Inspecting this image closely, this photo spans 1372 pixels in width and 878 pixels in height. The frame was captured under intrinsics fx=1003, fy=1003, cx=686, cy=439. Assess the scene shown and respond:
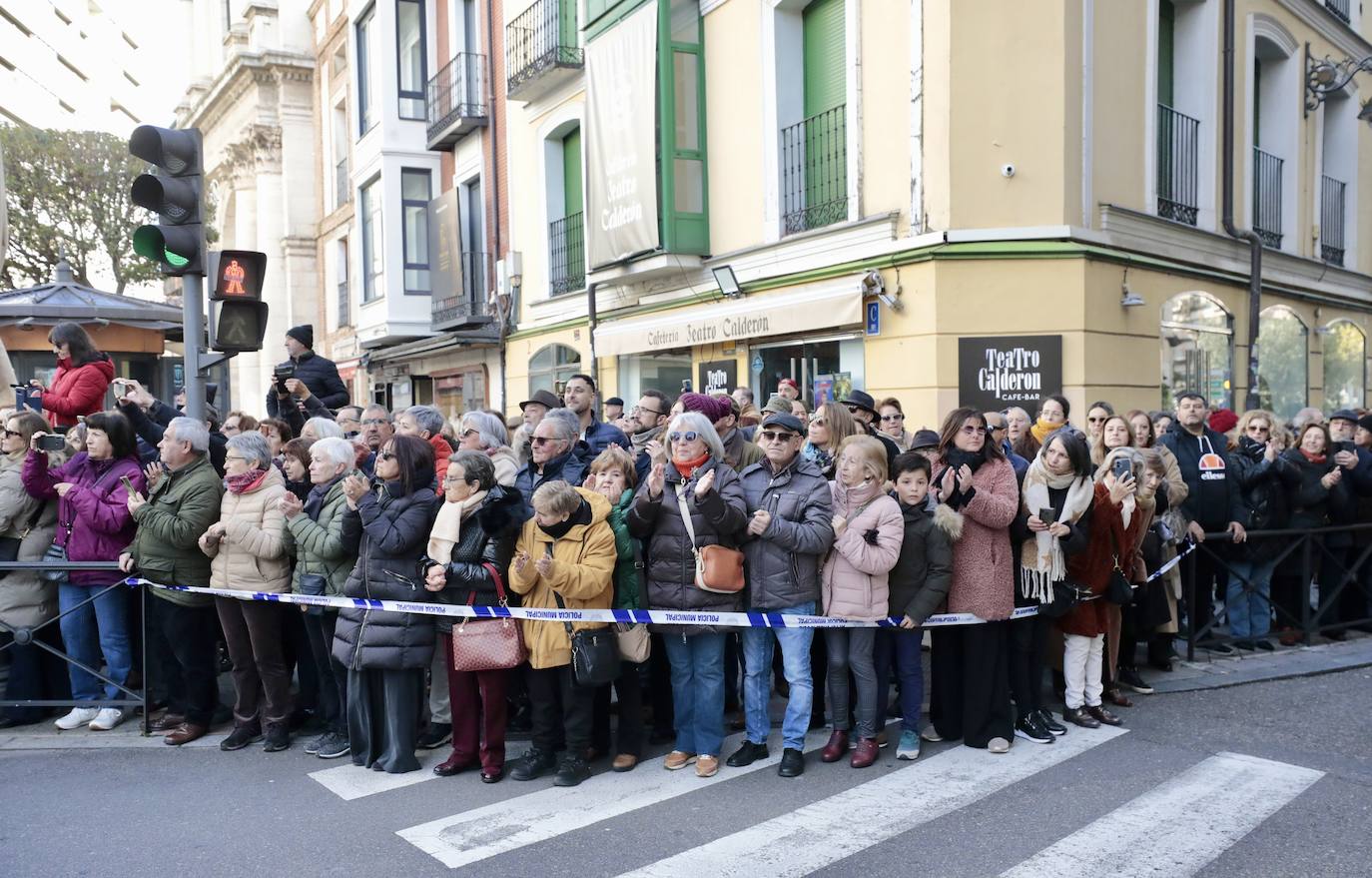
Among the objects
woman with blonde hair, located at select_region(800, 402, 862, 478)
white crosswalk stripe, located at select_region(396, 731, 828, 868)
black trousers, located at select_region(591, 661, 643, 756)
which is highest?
→ woman with blonde hair, located at select_region(800, 402, 862, 478)

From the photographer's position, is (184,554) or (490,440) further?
(490,440)

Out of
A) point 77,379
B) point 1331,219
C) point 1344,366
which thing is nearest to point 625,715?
point 77,379

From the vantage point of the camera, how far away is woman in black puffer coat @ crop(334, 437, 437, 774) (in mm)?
5156

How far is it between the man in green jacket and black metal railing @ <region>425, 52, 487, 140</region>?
14.6 metres

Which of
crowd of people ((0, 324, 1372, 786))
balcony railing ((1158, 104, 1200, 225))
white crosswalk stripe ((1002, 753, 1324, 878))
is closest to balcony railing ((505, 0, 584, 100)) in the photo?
balcony railing ((1158, 104, 1200, 225))

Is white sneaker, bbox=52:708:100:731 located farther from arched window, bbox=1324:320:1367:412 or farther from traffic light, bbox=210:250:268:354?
arched window, bbox=1324:320:1367:412

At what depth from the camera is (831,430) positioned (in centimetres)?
616

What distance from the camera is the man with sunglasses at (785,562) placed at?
5145 millimetres

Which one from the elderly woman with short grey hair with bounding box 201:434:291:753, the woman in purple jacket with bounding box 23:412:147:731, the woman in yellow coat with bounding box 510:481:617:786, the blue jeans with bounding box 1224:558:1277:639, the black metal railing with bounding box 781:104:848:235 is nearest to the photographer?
the woman in yellow coat with bounding box 510:481:617:786

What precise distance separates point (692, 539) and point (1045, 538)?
6.60ft

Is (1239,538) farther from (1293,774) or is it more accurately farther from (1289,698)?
(1293,774)

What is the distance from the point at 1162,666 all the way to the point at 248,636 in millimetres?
5945

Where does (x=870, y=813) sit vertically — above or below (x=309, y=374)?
below

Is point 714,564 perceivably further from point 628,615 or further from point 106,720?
point 106,720
